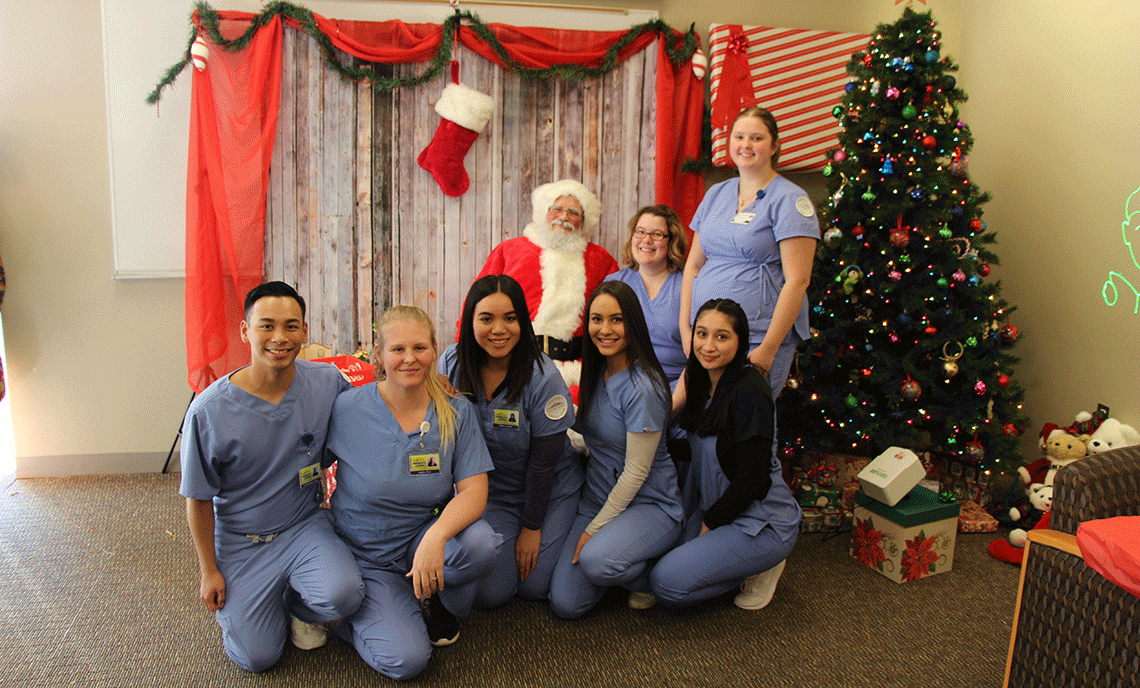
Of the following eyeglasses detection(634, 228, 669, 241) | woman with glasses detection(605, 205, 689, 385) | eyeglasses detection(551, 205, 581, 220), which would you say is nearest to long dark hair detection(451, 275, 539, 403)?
woman with glasses detection(605, 205, 689, 385)

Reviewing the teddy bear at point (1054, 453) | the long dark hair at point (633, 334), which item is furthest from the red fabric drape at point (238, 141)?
the teddy bear at point (1054, 453)

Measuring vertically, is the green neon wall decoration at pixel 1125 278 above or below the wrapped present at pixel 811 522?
above

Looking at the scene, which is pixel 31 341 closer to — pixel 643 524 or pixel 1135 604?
pixel 643 524

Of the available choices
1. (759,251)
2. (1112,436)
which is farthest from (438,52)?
(1112,436)

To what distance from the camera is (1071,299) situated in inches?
121

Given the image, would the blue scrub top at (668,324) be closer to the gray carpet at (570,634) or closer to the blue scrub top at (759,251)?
the blue scrub top at (759,251)

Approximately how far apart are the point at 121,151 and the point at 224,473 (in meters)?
2.12

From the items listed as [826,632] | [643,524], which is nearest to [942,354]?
[826,632]

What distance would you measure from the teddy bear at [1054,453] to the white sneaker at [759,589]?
4.38ft

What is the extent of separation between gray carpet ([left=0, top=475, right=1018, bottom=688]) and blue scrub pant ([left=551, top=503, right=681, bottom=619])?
0.26 ft

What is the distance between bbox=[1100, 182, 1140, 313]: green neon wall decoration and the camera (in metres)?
2.76

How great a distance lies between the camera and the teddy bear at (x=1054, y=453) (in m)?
2.76

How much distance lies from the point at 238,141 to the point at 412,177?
79 cm

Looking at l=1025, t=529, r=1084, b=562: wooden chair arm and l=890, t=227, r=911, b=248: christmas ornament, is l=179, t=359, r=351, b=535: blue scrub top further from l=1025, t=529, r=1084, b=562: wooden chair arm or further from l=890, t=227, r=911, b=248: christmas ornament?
l=890, t=227, r=911, b=248: christmas ornament
